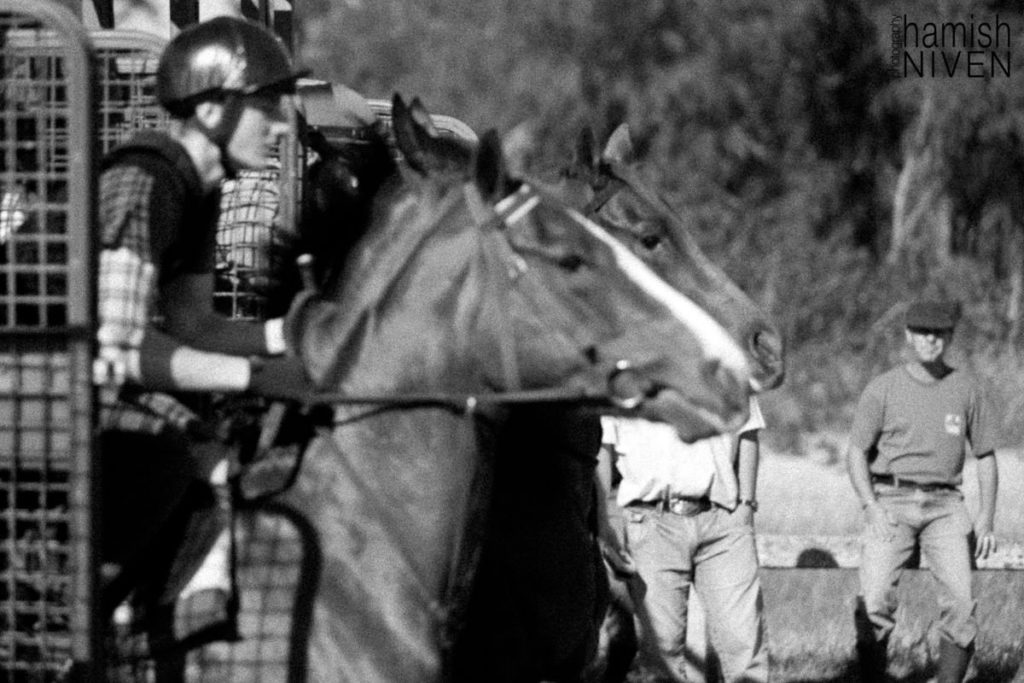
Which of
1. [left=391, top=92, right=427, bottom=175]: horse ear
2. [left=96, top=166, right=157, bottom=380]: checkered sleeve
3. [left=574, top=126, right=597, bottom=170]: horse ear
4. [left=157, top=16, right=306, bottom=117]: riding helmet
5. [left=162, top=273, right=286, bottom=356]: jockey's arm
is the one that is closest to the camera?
[left=96, top=166, right=157, bottom=380]: checkered sleeve

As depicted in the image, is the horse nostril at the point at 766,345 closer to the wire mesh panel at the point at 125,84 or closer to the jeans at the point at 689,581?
the jeans at the point at 689,581

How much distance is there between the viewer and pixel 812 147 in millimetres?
24219

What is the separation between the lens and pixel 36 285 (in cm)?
561

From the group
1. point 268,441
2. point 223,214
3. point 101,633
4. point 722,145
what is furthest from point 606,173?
point 722,145

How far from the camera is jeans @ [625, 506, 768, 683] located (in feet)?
27.1

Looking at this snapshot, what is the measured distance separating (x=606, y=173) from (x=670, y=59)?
18465 millimetres

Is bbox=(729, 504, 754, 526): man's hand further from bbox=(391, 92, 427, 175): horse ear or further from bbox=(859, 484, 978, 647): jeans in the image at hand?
bbox=(391, 92, 427, 175): horse ear

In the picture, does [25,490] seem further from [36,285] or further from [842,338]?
[842,338]

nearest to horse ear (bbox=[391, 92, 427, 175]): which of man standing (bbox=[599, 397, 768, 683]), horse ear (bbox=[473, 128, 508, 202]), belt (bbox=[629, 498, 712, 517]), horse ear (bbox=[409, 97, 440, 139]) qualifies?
horse ear (bbox=[409, 97, 440, 139])

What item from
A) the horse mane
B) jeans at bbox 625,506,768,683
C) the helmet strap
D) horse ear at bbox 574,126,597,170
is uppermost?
horse ear at bbox 574,126,597,170

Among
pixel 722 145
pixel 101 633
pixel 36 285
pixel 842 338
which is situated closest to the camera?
pixel 101 633

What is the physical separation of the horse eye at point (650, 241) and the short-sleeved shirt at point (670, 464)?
50.9 inches

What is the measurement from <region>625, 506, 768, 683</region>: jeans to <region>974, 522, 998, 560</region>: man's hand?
5.34ft

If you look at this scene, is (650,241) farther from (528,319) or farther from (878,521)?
(878,521)
